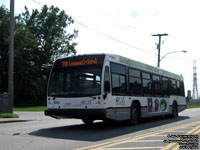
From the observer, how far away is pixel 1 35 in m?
50.8

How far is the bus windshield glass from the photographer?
11.3 m

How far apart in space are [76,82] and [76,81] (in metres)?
0.04

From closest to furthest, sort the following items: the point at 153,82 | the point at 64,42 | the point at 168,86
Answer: the point at 153,82 < the point at 168,86 < the point at 64,42

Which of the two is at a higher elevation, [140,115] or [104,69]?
[104,69]

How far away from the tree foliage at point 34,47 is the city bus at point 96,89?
3928 cm

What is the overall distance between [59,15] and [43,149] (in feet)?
184

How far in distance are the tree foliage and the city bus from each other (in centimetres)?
3928

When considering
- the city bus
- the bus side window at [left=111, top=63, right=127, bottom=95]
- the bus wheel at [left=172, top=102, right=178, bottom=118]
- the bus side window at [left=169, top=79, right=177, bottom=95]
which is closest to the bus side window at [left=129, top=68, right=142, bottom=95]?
the city bus

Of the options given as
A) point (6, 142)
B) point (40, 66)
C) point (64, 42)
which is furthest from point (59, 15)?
point (6, 142)

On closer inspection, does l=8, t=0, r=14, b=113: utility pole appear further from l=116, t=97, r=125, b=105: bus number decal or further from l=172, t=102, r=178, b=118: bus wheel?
l=172, t=102, r=178, b=118: bus wheel

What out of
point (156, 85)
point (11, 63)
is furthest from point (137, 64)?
point (11, 63)

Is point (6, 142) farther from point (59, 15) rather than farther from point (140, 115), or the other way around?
point (59, 15)

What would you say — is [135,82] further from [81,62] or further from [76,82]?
[76,82]

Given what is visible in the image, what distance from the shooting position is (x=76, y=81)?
1160 cm
